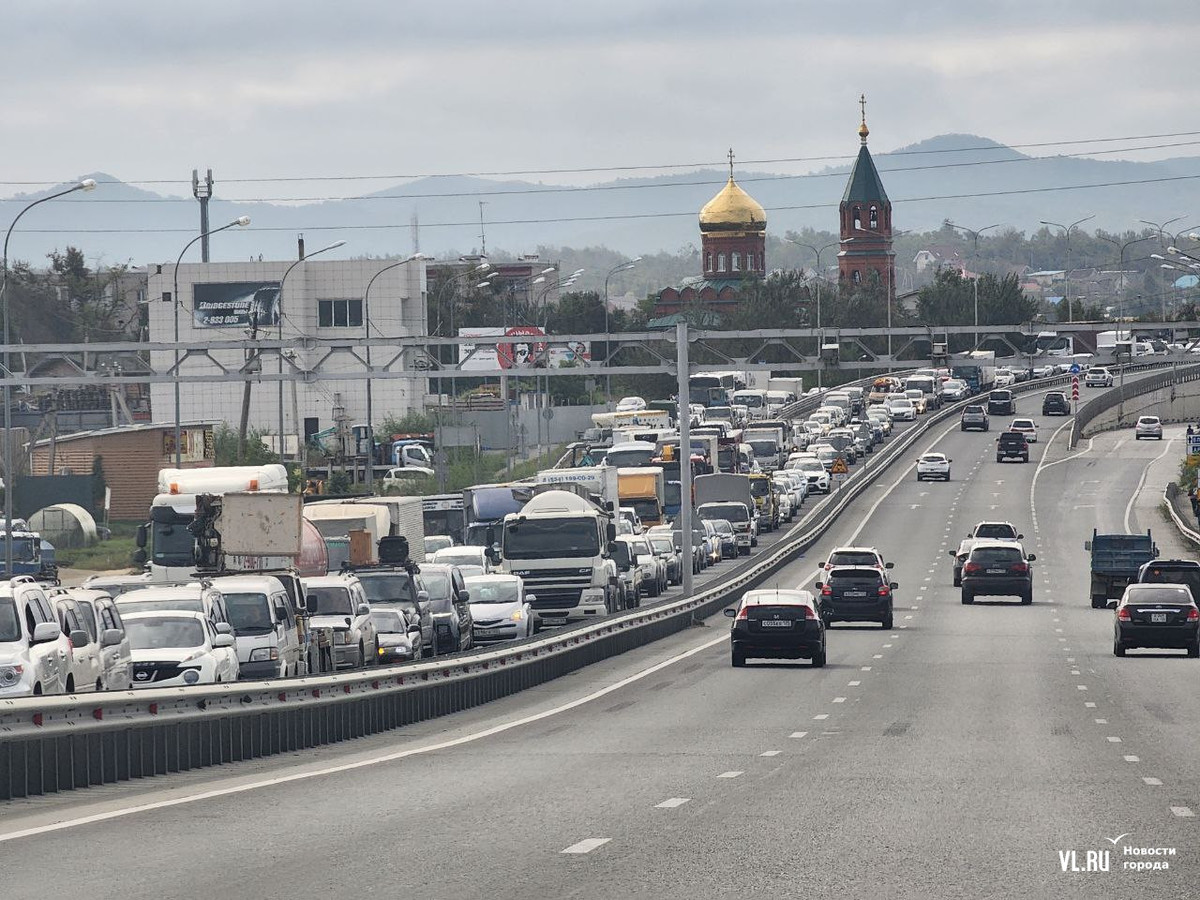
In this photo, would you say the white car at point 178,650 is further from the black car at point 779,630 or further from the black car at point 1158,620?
the black car at point 1158,620

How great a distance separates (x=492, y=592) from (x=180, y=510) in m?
6.15

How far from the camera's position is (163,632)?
24922 mm

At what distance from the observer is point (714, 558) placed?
68312 millimetres

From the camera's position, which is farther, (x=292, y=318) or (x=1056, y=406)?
(x=1056, y=406)

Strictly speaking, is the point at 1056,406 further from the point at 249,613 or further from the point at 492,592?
the point at 249,613

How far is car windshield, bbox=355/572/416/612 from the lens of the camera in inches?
1345

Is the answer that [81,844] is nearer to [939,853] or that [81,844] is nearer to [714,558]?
[939,853]

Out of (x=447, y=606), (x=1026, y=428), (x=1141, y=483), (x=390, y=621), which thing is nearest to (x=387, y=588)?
(x=390, y=621)

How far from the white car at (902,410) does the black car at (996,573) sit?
79.2 metres

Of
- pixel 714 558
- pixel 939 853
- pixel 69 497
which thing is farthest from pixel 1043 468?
pixel 939 853

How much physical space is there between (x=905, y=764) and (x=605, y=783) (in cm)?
310

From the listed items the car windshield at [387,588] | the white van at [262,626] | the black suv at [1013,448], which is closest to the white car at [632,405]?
the black suv at [1013,448]

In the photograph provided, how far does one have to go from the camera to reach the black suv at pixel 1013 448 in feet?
352

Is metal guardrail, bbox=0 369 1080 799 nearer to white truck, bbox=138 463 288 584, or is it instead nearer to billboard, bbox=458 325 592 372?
white truck, bbox=138 463 288 584
